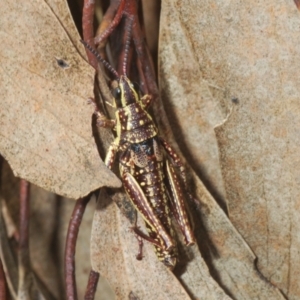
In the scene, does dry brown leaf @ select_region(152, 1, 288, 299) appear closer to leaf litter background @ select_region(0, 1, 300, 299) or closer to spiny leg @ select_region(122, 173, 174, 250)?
leaf litter background @ select_region(0, 1, 300, 299)

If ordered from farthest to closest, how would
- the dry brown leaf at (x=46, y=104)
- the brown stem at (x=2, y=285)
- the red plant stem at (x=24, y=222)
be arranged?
the red plant stem at (x=24, y=222), the brown stem at (x=2, y=285), the dry brown leaf at (x=46, y=104)

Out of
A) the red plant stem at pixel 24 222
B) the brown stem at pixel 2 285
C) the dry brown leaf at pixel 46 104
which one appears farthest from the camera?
the red plant stem at pixel 24 222

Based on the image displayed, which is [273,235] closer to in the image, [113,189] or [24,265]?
[113,189]

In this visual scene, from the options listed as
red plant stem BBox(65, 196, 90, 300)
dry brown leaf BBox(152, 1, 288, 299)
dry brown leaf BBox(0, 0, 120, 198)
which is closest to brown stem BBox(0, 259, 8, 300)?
red plant stem BBox(65, 196, 90, 300)

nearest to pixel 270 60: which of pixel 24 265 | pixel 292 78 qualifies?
pixel 292 78

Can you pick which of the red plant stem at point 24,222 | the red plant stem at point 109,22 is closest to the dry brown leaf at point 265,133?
the red plant stem at point 109,22

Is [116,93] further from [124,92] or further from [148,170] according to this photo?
[148,170]

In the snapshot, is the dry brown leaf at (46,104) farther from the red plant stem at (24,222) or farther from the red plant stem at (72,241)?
the red plant stem at (24,222)
